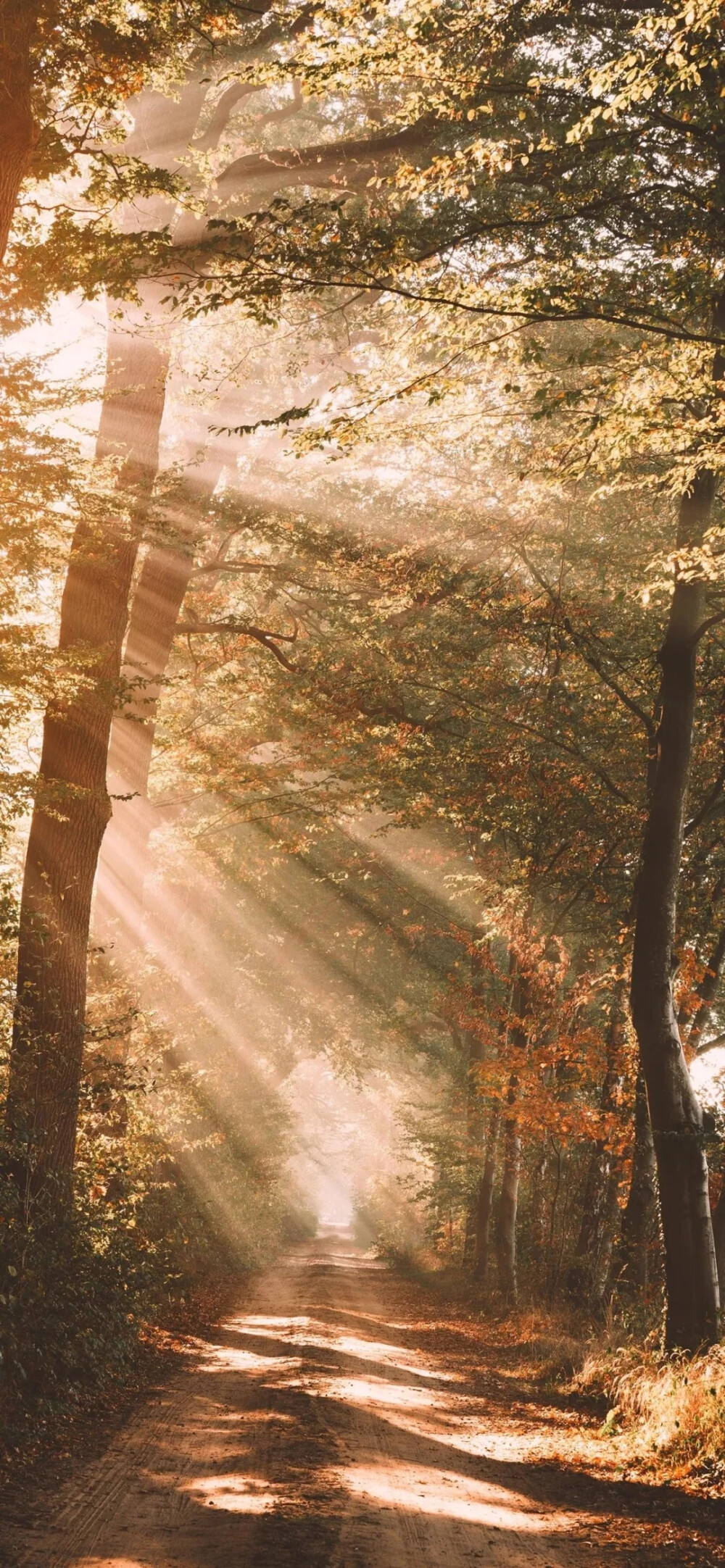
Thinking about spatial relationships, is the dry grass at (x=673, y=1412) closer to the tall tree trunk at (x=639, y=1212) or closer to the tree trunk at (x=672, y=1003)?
the tree trunk at (x=672, y=1003)

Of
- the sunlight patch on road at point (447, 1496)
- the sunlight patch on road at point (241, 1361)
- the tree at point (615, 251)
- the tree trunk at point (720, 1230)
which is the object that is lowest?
the sunlight patch on road at point (241, 1361)

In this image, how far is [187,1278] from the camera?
628 inches

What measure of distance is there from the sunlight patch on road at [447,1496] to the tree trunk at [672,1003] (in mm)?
2531

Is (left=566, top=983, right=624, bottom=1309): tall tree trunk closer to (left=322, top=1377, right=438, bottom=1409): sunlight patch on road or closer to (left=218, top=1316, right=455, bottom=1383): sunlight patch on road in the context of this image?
(left=218, top=1316, right=455, bottom=1383): sunlight patch on road

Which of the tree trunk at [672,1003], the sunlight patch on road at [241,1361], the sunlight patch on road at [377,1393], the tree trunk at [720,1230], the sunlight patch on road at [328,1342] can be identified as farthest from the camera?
the sunlight patch on road at [328,1342]

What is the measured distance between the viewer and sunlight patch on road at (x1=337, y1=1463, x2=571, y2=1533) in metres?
6.14

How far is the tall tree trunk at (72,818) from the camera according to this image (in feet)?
31.2

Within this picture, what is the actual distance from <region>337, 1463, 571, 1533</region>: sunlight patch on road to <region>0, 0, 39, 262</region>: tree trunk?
7.96m

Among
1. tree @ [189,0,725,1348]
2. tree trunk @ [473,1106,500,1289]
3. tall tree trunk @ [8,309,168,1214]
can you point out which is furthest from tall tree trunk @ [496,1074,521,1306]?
tall tree trunk @ [8,309,168,1214]

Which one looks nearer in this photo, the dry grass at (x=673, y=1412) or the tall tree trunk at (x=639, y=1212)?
the dry grass at (x=673, y=1412)

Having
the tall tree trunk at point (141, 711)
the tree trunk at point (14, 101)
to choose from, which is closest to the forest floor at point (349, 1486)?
the tall tree trunk at point (141, 711)

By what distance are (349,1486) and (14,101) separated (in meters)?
8.82

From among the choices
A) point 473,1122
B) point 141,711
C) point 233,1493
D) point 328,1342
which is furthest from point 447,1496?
point 473,1122

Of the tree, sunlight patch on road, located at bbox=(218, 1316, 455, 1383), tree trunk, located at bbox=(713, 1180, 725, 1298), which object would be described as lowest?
sunlight patch on road, located at bbox=(218, 1316, 455, 1383)
